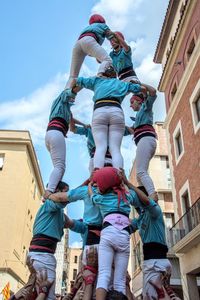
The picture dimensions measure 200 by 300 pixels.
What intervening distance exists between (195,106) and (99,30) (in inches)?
463

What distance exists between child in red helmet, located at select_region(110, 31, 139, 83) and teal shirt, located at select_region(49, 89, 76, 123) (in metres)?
1.34

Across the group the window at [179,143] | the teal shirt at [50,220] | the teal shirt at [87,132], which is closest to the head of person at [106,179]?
the teal shirt at [50,220]

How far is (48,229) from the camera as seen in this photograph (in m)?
4.67

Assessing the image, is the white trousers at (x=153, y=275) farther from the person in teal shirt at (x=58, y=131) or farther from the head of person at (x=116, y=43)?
the head of person at (x=116, y=43)

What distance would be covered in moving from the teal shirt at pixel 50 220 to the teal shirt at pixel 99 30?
11.1ft

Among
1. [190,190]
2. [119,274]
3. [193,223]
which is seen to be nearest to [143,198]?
[119,274]

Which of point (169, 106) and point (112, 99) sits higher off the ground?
point (169, 106)

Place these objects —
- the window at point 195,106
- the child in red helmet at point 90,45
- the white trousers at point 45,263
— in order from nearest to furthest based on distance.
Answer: the white trousers at point 45,263 < the child in red helmet at point 90,45 < the window at point 195,106

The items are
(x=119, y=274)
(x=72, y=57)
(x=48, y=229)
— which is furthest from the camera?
(x=72, y=57)

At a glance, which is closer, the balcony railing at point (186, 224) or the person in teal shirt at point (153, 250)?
the person in teal shirt at point (153, 250)

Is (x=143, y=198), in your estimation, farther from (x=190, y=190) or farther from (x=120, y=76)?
(x=190, y=190)

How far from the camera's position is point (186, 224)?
15281 mm

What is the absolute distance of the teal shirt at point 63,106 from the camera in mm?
5645

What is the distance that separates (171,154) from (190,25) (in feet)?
23.8
